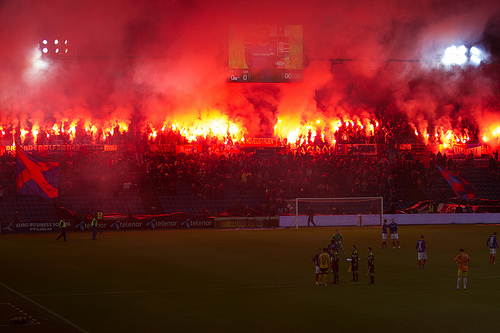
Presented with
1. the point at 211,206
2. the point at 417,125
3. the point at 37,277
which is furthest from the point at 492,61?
the point at 37,277

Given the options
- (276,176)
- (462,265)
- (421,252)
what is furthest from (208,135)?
(462,265)

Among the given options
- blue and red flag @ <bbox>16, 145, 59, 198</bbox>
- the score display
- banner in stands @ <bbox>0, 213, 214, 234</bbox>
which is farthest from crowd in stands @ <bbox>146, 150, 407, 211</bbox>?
blue and red flag @ <bbox>16, 145, 59, 198</bbox>

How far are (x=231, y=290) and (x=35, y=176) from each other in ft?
73.2

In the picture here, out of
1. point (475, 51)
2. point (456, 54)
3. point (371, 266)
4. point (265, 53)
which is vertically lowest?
point (371, 266)

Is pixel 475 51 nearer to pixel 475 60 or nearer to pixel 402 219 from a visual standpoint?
pixel 475 60

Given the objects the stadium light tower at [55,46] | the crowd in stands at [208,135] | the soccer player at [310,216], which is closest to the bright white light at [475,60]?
the crowd in stands at [208,135]

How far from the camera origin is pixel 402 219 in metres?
52.2

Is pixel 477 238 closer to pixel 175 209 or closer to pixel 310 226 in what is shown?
pixel 310 226

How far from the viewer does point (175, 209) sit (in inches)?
1997

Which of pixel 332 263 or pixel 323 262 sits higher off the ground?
pixel 323 262

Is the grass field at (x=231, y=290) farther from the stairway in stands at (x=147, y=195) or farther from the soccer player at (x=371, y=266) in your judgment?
the stairway in stands at (x=147, y=195)

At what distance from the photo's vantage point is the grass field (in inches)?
679

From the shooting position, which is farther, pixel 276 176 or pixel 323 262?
pixel 276 176

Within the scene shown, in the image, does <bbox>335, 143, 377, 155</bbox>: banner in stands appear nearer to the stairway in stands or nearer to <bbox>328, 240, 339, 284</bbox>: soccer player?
the stairway in stands
